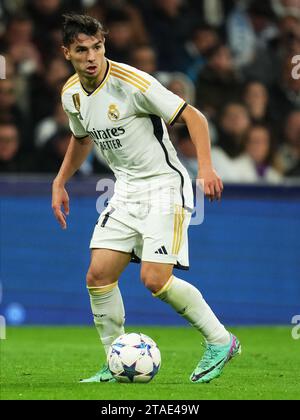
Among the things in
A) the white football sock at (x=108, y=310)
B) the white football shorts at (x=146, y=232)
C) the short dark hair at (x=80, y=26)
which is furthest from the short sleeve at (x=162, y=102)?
the white football sock at (x=108, y=310)

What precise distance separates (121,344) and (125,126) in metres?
1.25

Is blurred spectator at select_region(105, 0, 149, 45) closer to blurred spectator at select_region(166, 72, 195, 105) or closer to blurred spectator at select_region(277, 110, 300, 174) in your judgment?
blurred spectator at select_region(166, 72, 195, 105)

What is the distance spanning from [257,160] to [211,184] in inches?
229

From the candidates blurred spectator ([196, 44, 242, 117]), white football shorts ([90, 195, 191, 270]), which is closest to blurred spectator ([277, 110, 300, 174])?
blurred spectator ([196, 44, 242, 117])

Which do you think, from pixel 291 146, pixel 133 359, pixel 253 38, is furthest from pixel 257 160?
pixel 133 359

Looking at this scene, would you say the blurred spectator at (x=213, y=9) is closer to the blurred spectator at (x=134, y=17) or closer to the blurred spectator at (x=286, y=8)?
the blurred spectator at (x=286, y=8)

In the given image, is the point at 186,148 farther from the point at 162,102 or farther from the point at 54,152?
the point at 162,102

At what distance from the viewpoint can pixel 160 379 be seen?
21.4 feet

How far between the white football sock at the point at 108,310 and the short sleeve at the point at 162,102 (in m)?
1.03

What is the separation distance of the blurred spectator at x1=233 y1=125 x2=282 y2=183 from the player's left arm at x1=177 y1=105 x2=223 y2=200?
520 centimetres

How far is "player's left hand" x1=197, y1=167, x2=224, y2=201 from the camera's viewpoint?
5828 mm

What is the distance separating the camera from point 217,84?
1200 cm

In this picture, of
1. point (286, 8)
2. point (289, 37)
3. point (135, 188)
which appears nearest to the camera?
point (135, 188)

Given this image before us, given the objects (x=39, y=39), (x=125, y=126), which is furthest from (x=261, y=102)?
(x=125, y=126)
